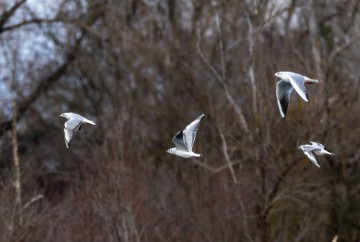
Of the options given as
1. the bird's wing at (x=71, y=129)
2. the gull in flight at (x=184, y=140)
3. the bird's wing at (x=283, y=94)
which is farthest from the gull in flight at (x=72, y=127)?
the bird's wing at (x=283, y=94)

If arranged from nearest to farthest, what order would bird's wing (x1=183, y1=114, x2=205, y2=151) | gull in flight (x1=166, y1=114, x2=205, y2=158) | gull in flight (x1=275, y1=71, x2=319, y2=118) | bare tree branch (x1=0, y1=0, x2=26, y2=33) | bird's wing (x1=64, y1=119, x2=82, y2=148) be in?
gull in flight (x1=275, y1=71, x2=319, y2=118) < bird's wing (x1=64, y1=119, x2=82, y2=148) < gull in flight (x1=166, y1=114, x2=205, y2=158) < bird's wing (x1=183, y1=114, x2=205, y2=151) < bare tree branch (x1=0, y1=0, x2=26, y2=33)

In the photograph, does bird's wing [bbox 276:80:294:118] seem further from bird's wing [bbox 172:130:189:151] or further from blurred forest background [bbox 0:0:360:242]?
blurred forest background [bbox 0:0:360:242]

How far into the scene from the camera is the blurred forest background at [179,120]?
18.5 m

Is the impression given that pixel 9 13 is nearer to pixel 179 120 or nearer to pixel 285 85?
pixel 179 120

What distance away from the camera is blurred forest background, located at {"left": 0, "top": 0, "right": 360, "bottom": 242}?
18.5 metres

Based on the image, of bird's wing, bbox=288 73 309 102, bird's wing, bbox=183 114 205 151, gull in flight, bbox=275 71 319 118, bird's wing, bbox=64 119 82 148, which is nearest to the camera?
bird's wing, bbox=288 73 309 102

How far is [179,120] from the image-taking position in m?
26.1

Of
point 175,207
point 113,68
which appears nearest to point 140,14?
point 113,68

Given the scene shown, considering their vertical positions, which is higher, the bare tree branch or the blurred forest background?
the bare tree branch

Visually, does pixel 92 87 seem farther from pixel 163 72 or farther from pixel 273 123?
pixel 273 123

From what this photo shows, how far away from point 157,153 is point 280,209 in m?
7.37

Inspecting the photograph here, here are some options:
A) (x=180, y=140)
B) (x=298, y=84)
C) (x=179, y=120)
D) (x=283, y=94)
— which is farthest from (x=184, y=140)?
(x=179, y=120)

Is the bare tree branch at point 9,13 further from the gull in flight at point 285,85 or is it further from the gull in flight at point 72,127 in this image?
the gull in flight at point 285,85

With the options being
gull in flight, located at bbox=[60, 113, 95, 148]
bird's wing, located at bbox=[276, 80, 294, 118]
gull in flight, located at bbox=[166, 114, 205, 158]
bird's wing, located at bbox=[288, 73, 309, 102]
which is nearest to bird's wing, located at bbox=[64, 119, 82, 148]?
gull in flight, located at bbox=[60, 113, 95, 148]
